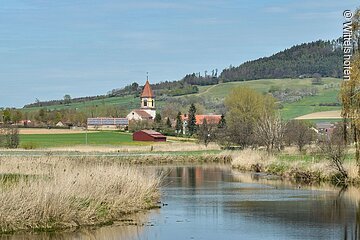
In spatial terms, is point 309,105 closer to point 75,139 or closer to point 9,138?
point 75,139

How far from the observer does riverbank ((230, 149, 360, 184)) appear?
39.0 meters

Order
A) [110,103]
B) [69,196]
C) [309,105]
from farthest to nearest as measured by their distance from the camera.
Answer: [110,103] < [309,105] < [69,196]

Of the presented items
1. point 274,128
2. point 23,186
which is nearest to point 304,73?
point 274,128

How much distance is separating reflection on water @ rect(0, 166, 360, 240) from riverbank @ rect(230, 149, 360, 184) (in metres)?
1.79

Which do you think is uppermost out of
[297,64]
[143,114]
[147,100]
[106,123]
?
[297,64]

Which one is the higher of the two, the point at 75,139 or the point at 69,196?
the point at 75,139

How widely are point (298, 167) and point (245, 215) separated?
1785 cm

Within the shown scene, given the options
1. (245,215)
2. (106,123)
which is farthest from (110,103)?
(245,215)

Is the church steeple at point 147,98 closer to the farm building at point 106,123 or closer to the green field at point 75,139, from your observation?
the farm building at point 106,123

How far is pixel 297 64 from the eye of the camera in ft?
609

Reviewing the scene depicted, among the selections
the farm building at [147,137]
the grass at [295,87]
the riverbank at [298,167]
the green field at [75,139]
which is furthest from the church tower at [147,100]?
the riverbank at [298,167]

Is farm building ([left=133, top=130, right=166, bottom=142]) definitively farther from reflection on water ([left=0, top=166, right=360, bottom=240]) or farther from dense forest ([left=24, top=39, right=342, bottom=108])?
dense forest ([left=24, top=39, right=342, bottom=108])

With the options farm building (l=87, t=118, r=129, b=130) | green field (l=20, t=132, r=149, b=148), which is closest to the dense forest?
farm building (l=87, t=118, r=129, b=130)

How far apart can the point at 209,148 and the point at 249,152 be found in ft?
61.1
